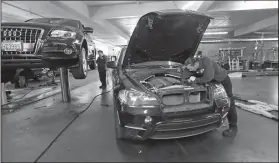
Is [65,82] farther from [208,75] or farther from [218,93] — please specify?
[218,93]

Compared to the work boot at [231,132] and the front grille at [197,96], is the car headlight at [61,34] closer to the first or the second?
the front grille at [197,96]

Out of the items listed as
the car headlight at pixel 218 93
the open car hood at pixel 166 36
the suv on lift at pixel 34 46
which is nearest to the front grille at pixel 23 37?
the suv on lift at pixel 34 46

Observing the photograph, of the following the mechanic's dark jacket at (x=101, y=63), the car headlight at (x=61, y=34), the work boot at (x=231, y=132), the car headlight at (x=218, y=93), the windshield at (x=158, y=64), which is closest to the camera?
the car headlight at (x=218, y=93)

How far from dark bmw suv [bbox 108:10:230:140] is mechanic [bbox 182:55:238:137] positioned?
0.33 feet

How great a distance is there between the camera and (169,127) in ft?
Result: 5.42

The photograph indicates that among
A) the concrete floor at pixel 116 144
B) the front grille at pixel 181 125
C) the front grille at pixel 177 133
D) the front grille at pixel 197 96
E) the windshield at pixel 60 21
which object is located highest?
the windshield at pixel 60 21

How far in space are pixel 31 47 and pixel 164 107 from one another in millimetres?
1890

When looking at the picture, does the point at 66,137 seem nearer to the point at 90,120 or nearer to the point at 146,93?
the point at 90,120

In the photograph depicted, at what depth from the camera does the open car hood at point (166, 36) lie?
2.24 metres

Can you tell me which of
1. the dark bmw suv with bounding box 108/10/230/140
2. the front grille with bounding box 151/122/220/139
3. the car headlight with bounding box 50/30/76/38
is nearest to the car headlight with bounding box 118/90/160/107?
the dark bmw suv with bounding box 108/10/230/140

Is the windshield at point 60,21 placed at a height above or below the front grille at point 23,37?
above

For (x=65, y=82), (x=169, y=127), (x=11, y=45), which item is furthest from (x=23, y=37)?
(x=169, y=127)

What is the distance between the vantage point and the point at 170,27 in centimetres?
244

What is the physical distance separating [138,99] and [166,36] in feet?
4.31
